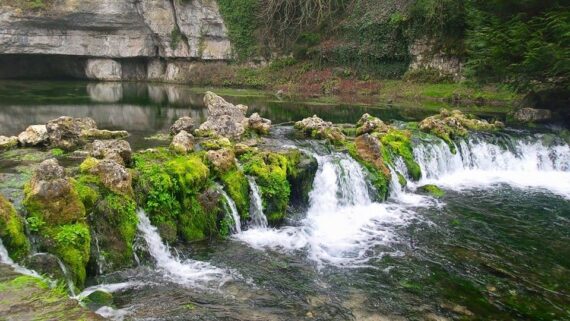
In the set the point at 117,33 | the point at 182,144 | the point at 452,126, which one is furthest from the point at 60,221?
the point at 117,33

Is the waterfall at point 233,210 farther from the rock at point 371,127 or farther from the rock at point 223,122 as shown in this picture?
the rock at point 371,127

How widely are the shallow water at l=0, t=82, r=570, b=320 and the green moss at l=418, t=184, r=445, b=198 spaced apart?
12.6 inches

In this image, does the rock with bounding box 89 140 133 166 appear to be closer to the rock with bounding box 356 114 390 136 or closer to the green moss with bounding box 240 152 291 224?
the green moss with bounding box 240 152 291 224

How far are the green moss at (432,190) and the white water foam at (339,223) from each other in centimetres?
168

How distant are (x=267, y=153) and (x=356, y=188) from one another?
2.84m

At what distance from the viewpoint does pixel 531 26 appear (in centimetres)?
1828

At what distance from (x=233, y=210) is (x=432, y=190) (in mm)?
6771

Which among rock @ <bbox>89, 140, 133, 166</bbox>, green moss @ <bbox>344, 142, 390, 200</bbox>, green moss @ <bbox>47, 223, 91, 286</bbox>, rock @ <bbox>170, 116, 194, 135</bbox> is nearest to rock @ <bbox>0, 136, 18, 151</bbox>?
rock @ <bbox>89, 140, 133, 166</bbox>

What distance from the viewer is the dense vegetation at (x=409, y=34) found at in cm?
1811

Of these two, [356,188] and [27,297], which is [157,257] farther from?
[356,188]

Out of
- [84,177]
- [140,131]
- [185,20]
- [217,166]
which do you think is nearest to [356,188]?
[217,166]

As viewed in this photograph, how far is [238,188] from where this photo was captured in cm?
1053

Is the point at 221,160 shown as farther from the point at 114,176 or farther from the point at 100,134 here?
the point at 100,134

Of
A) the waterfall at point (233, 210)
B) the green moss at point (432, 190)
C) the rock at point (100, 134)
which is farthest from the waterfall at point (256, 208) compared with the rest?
the rock at point (100, 134)
